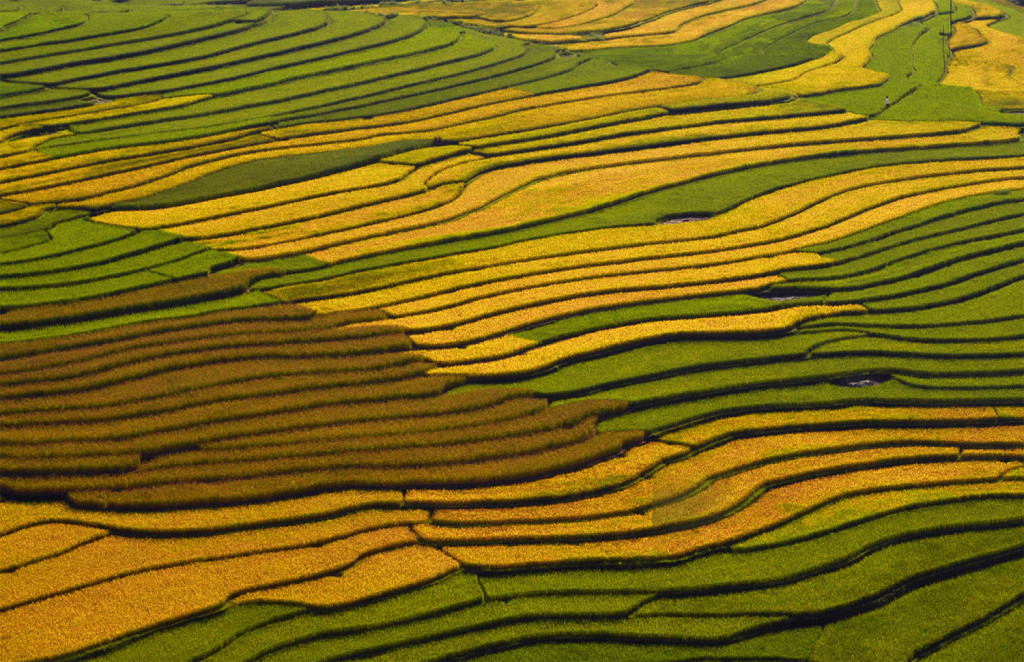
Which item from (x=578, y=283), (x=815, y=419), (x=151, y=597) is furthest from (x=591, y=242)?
(x=151, y=597)

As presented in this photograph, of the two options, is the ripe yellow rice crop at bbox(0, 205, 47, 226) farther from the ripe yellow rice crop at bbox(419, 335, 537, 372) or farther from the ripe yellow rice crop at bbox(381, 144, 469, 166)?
the ripe yellow rice crop at bbox(419, 335, 537, 372)

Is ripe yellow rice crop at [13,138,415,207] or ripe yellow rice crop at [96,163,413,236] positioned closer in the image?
ripe yellow rice crop at [96,163,413,236]

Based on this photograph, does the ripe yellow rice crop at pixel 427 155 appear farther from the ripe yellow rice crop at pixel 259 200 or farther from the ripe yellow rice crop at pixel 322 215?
the ripe yellow rice crop at pixel 322 215

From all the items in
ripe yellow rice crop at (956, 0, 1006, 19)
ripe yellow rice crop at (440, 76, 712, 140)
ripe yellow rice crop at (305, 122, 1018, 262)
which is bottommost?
ripe yellow rice crop at (305, 122, 1018, 262)

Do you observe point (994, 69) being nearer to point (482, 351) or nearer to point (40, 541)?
point (482, 351)

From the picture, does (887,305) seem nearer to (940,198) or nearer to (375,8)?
(940,198)

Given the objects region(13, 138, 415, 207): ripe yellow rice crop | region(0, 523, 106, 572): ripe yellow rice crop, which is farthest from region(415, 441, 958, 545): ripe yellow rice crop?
region(13, 138, 415, 207): ripe yellow rice crop
